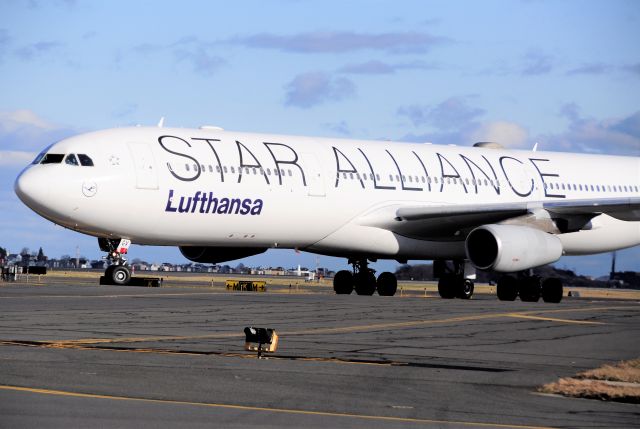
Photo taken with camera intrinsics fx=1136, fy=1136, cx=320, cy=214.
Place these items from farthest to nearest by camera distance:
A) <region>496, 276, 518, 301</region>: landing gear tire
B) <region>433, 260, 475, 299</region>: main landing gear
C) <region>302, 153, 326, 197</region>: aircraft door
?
<region>433, 260, 475, 299</region>: main landing gear
<region>496, 276, 518, 301</region>: landing gear tire
<region>302, 153, 326, 197</region>: aircraft door

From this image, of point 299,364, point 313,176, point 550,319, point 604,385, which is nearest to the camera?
point 604,385

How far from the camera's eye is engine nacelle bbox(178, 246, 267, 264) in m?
37.5

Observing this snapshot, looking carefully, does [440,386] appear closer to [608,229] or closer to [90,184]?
[90,184]

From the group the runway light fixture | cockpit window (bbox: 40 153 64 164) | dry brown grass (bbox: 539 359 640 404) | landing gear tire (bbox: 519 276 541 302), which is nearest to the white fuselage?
cockpit window (bbox: 40 153 64 164)

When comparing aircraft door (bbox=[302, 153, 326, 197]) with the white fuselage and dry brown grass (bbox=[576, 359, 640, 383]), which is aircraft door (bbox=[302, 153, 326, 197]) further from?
dry brown grass (bbox=[576, 359, 640, 383])

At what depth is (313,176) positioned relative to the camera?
118 ft

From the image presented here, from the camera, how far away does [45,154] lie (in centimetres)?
3338

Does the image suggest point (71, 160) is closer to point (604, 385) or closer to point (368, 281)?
point (368, 281)

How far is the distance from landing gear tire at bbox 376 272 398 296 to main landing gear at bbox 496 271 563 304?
14.7 ft

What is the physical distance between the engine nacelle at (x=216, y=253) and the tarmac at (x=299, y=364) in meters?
10.2

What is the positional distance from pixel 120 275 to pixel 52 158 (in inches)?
157

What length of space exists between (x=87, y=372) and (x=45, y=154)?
21.2 meters

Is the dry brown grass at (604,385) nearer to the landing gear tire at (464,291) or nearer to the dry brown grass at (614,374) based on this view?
A: the dry brown grass at (614,374)

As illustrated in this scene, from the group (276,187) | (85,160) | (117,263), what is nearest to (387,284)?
(276,187)
